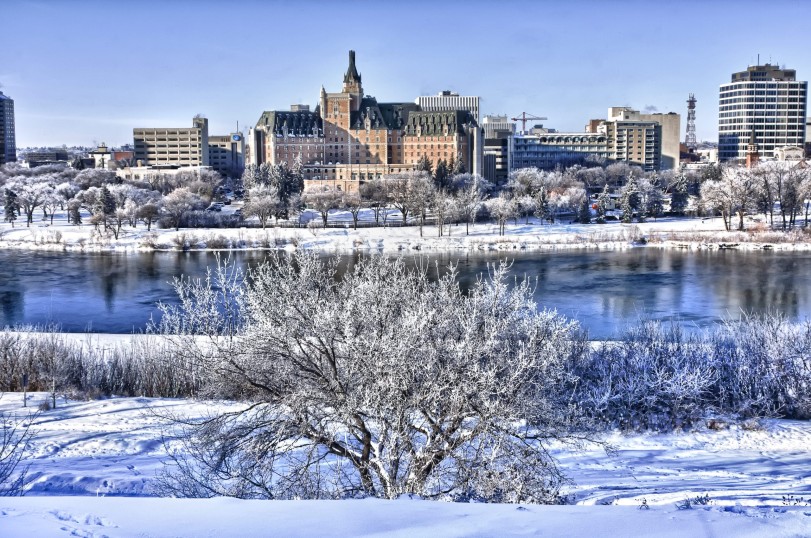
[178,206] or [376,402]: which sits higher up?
[178,206]

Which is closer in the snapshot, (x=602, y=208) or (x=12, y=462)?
(x=12, y=462)

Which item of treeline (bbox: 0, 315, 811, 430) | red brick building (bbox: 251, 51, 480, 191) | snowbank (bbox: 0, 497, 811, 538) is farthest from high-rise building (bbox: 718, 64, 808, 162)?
snowbank (bbox: 0, 497, 811, 538)

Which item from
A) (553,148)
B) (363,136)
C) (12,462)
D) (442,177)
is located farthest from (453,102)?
(12,462)

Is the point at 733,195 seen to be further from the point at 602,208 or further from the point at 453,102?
the point at 453,102

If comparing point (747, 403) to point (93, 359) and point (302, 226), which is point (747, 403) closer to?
point (93, 359)

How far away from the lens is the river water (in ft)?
84.3

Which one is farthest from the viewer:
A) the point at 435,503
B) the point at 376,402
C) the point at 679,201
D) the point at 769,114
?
the point at 769,114

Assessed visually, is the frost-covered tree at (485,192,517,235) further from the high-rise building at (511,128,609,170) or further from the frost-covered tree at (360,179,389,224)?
the high-rise building at (511,128,609,170)

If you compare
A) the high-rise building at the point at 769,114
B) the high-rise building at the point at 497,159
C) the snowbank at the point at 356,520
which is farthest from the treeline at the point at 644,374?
the high-rise building at the point at 769,114

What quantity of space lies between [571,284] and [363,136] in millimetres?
69500

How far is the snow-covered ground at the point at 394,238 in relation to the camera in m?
46.7

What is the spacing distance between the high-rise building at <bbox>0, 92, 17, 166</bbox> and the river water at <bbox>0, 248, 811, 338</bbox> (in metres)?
107

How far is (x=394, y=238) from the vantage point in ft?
160

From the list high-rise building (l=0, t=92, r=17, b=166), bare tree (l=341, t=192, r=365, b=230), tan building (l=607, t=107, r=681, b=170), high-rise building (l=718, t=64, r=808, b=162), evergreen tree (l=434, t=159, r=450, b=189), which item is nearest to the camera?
bare tree (l=341, t=192, r=365, b=230)
